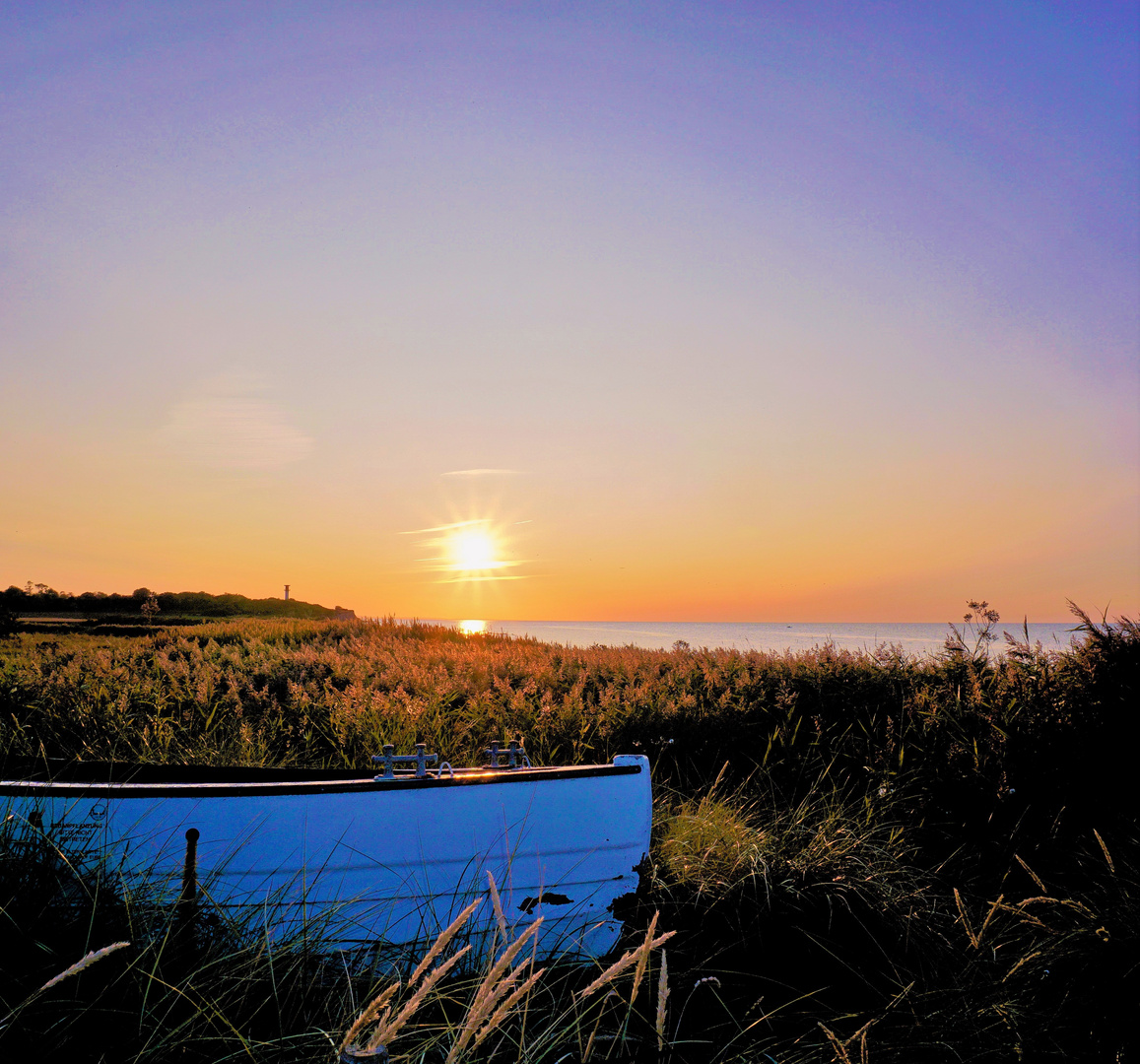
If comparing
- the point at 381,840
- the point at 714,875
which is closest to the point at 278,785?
the point at 381,840

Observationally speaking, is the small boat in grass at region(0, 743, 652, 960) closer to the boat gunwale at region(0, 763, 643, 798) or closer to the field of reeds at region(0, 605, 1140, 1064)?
the boat gunwale at region(0, 763, 643, 798)

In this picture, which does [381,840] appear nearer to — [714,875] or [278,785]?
[278,785]

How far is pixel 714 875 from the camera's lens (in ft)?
15.0

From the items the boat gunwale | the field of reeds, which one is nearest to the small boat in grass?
the boat gunwale

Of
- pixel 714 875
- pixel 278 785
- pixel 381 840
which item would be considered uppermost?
pixel 278 785

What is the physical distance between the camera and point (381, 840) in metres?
3.43

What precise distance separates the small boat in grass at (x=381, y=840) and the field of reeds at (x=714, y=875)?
247 millimetres

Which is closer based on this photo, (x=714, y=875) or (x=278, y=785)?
(x=278, y=785)

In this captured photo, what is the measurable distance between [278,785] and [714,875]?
2.65 m

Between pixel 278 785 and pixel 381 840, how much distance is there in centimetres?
52

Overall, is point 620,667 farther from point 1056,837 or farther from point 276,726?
point 1056,837

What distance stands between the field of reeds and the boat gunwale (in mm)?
287

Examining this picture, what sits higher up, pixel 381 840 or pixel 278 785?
pixel 278 785

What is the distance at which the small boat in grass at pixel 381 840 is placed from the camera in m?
3.08
